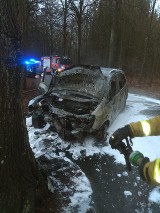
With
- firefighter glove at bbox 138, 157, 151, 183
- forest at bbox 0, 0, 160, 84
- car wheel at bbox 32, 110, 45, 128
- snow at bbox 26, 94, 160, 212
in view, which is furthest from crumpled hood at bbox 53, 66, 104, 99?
forest at bbox 0, 0, 160, 84

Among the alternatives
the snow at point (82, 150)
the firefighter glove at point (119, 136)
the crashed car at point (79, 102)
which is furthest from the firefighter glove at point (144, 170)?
the crashed car at point (79, 102)

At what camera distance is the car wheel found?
7699 millimetres

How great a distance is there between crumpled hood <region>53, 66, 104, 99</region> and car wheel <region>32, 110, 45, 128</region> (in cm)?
89

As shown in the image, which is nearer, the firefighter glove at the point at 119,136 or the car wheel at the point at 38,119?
the firefighter glove at the point at 119,136

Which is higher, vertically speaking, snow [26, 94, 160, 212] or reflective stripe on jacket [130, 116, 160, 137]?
reflective stripe on jacket [130, 116, 160, 137]

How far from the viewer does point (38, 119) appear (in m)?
7.75

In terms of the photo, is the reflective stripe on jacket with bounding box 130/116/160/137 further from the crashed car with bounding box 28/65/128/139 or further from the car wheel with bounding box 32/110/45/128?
the car wheel with bounding box 32/110/45/128

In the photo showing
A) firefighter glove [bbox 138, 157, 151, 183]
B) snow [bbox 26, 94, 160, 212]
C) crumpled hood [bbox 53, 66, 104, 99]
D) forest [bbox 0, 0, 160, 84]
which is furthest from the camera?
forest [bbox 0, 0, 160, 84]

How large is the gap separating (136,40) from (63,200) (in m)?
29.9

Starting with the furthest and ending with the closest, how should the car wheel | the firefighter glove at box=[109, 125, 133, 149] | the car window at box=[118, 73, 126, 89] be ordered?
1. the car window at box=[118, 73, 126, 89]
2. the car wheel
3. the firefighter glove at box=[109, 125, 133, 149]

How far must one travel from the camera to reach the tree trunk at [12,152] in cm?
363

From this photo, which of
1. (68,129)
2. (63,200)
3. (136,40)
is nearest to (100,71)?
(68,129)

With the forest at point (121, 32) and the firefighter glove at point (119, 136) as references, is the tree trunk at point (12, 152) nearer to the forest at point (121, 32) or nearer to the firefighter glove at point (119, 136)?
the firefighter glove at point (119, 136)

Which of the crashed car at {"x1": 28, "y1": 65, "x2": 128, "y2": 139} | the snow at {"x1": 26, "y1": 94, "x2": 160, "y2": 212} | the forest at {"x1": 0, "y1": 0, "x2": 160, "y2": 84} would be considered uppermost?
the forest at {"x1": 0, "y1": 0, "x2": 160, "y2": 84}
